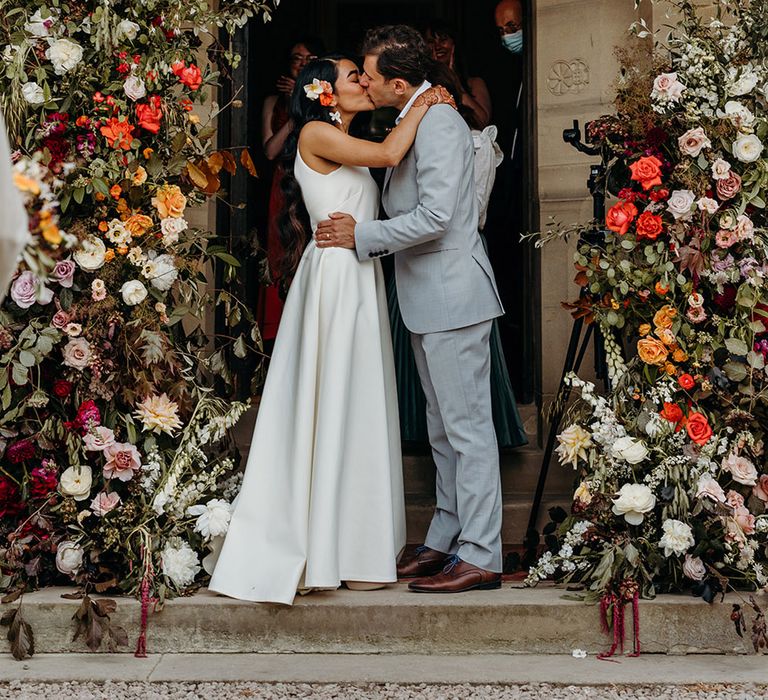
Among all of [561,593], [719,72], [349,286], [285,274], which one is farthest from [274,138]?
[561,593]

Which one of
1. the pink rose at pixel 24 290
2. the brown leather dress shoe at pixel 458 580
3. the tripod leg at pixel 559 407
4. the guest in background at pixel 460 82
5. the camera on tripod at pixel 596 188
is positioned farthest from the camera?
the guest in background at pixel 460 82

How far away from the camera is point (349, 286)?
15.2ft

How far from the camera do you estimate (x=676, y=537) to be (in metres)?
4.17

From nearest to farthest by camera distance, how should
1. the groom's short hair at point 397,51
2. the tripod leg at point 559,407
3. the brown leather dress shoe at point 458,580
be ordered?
the brown leather dress shoe at point 458,580 < the groom's short hair at point 397,51 < the tripod leg at point 559,407

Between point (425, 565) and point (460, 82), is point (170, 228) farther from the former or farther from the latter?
point (460, 82)

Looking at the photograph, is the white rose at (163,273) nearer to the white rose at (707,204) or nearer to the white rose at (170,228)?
the white rose at (170,228)

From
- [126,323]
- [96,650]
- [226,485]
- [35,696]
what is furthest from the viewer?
[226,485]

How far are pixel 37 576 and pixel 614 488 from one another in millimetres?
2187

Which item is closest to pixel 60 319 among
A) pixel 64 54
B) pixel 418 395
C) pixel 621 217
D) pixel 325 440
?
pixel 64 54

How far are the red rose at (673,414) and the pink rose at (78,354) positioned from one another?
2156 mm

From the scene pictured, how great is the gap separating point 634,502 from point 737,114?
1.47 meters

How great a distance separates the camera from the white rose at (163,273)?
14.6 ft

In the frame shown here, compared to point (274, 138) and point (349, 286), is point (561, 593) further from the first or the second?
point (274, 138)

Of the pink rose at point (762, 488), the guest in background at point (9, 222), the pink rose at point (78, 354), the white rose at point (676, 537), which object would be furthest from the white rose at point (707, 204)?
the guest in background at point (9, 222)
